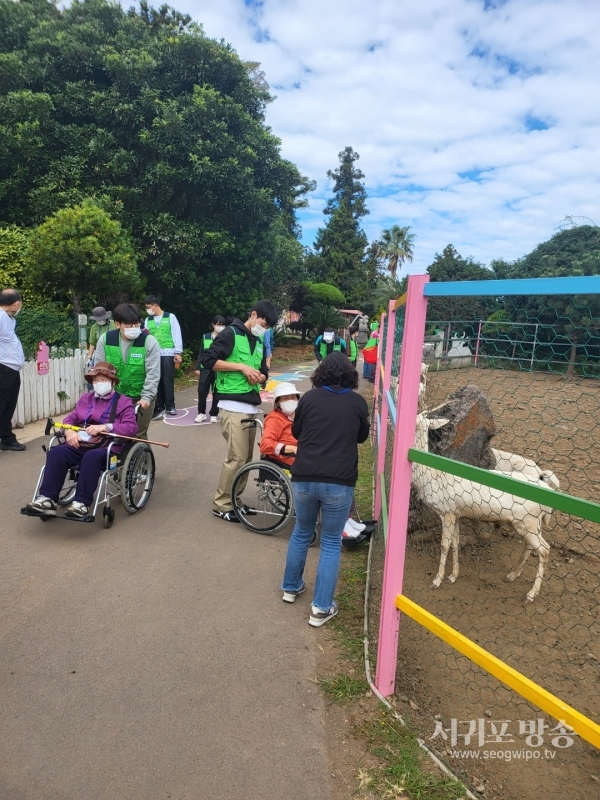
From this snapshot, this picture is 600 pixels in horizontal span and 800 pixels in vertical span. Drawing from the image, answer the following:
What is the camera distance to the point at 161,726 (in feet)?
7.36

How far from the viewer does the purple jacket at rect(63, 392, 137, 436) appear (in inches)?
166

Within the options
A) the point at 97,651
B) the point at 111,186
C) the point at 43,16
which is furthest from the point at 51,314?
the point at 43,16

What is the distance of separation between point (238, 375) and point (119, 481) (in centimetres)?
131

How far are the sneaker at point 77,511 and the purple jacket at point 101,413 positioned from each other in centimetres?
65

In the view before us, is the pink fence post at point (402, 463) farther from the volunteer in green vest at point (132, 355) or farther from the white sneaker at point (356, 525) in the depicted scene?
the volunteer in green vest at point (132, 355)

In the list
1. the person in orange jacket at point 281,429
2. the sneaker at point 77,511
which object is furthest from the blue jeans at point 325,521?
the sneaker at point 77,511

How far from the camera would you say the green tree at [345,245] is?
35.8 meters

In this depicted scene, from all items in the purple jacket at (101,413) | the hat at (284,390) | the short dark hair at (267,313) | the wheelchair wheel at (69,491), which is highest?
the short dark hair at (267,313)

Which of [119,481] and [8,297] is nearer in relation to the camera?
[119,481]

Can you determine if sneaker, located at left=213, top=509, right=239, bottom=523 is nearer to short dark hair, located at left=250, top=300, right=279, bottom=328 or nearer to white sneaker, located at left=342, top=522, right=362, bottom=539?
white sneaker, located at left=342, top=522, right=362, bottom=539

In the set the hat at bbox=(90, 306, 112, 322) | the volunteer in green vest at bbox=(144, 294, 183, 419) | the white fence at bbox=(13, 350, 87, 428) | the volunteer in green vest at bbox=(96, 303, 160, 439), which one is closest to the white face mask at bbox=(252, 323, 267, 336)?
the volunteer in green vest at bbox=(96, 303, 160, 439)

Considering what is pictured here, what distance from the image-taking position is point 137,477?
4559mm

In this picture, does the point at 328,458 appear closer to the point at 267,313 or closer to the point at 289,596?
the point at 289,596

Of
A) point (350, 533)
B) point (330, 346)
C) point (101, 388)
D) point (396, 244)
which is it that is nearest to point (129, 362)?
point (101, 388)
